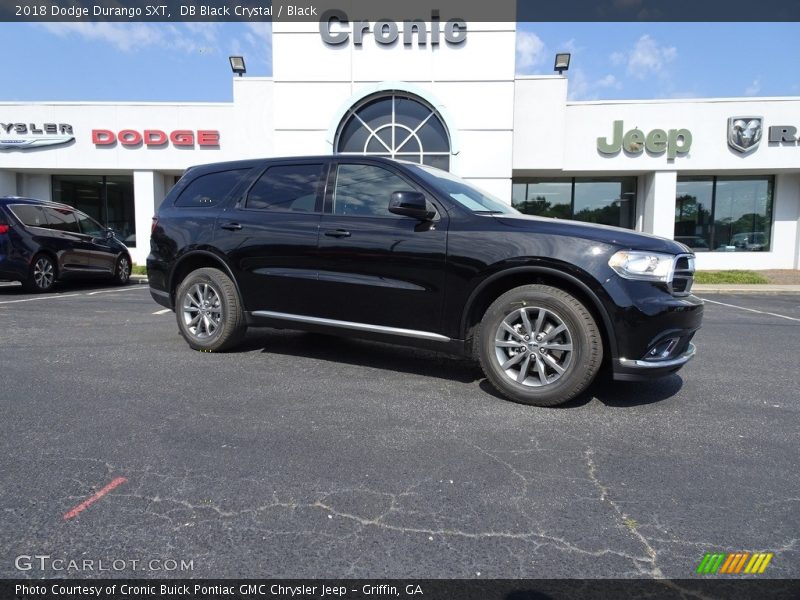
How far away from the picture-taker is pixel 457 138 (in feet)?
49.6

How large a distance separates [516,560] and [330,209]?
3.37 meters

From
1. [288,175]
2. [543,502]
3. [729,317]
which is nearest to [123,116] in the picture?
[288,175]

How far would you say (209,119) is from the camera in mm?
17859

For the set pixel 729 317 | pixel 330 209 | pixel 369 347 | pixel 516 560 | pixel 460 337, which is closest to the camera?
pixel 516 560

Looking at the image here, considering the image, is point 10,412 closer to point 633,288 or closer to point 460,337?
point 460,337

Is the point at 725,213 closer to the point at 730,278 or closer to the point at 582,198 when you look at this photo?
the point at 730,278

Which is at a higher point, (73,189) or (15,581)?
(73,189)

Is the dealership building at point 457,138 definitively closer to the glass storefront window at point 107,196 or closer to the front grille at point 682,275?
the glass storefront window at point 107,196

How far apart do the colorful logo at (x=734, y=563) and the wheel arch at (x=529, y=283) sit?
167 centimetres

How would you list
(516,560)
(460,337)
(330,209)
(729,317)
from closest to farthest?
1. (516,560)
2. (460,337)
3. (330,209)
4. (729,317)

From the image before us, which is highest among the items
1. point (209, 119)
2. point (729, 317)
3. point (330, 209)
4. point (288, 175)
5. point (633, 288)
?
point (209, 119)

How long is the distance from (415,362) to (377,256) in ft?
4.33

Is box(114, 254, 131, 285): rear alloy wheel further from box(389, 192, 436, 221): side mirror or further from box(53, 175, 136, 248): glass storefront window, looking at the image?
box(389, 192, 436, 221): side mirror

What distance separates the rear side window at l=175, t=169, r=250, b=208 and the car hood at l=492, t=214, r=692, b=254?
2.80 meters
